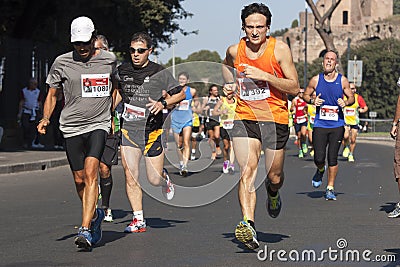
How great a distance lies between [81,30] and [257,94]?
62.9 inches

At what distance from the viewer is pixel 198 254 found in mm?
7527

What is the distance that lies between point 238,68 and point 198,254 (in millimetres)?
1641

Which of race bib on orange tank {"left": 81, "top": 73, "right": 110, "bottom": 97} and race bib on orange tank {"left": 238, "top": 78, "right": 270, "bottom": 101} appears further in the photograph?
race bib on orange tank {"left": 81, "top": 73, "right": 110, "bottom": 97}

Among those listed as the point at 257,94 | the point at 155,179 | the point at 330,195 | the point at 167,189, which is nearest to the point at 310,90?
the point at 330,195

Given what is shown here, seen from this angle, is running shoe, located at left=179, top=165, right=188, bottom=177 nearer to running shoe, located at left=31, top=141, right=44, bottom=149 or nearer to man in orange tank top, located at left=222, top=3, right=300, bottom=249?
man in orange tank top, located at left=222, top=3, right=300, bottom=249

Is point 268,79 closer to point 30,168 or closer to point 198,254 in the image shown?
point 198,254

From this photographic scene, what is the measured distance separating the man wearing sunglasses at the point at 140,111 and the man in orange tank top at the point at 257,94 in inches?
45.5

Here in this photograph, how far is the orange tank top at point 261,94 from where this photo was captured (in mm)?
7973

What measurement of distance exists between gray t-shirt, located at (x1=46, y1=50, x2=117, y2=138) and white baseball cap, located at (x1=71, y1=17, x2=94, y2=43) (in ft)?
0.99

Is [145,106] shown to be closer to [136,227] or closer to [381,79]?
[136,227]

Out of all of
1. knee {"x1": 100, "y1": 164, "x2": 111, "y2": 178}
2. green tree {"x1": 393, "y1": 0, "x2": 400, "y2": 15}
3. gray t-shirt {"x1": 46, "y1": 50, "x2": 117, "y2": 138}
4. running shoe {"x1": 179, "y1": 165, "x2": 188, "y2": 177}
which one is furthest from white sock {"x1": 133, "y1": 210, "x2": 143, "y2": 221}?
green tree {"x1": 393, "y1": 0, "x2": 400, "y2": 15}

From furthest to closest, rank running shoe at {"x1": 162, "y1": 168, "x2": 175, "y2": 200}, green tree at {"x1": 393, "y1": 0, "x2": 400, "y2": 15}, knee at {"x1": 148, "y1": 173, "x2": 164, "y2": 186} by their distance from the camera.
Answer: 1. green tree at {"x1": 393, "y1": 0, "x2": 400, "y2": 15}
2. running shoe at {"x1": 162, "y1": 168, "x2": 175, "y2": 200}
3. knee at {"x1": 148, "y1": 173, "x2": 164, "y2": 186}

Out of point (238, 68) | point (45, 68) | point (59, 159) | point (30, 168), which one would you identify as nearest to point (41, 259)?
point (238, 68)

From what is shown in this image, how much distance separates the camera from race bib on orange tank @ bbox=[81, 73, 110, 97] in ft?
26.9
